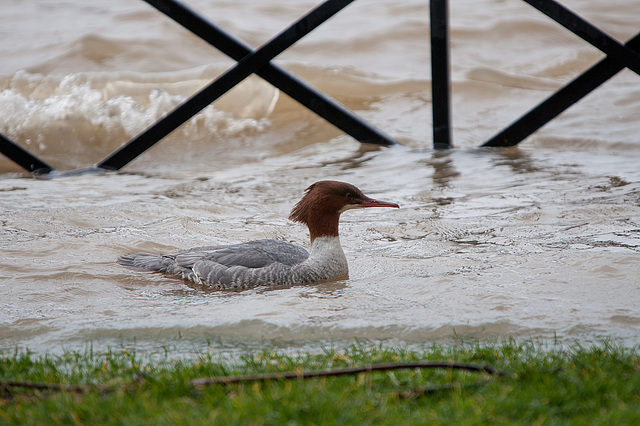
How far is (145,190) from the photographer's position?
36.7 feet

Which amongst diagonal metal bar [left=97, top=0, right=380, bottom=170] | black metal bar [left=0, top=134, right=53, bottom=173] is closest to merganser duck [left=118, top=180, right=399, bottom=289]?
diagonal metal bar [left=97, top=0, right=380, bottom=170]

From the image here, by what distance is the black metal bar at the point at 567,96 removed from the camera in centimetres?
1055

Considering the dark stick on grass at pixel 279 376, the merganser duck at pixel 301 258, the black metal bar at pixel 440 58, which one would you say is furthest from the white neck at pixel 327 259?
the black metal bar at pixel 440 58

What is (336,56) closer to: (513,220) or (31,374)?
(513,220)

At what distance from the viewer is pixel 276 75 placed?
11.2 meters

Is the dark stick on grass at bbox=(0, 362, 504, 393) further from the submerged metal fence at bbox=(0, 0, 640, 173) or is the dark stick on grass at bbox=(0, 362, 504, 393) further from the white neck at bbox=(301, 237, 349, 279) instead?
the submerged metal fence at bbox=(0, 0, 640, 173)

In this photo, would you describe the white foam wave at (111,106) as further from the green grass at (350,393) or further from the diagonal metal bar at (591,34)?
the green grass at (350,393)

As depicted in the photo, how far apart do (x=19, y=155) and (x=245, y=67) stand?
3628mm

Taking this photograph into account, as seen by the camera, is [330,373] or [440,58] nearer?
[330,373]

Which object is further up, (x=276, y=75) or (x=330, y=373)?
(x=276, y=75)

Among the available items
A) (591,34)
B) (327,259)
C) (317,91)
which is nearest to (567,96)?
(591,34)

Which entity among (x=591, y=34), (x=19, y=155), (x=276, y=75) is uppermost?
(x=591, y=34)

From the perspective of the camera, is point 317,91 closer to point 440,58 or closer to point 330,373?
point 440,58

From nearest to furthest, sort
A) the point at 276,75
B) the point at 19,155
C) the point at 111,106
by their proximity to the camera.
Result: the point at 276,75 < the point at 19,155 < the point at 111,106
